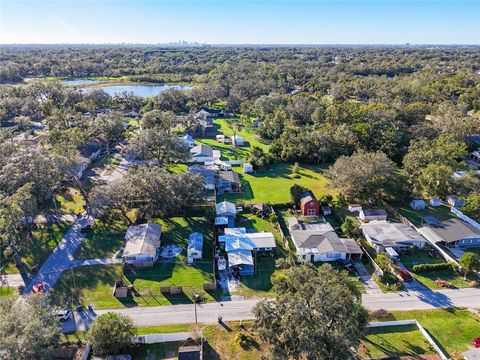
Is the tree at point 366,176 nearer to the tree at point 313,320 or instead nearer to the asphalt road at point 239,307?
the asphalt road at point 239,307

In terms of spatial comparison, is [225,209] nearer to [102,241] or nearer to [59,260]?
[102,241]

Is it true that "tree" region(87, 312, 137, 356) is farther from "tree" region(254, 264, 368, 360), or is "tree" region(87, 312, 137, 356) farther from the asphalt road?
"tree" region(254, 264, 368, 360)

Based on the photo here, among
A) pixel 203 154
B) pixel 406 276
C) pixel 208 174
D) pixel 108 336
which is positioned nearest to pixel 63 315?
pixel 108 336

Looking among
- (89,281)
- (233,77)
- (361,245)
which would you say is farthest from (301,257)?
(233,77)

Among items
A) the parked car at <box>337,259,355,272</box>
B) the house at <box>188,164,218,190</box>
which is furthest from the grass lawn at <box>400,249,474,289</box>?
the house at <box>188,164,218,190</box>

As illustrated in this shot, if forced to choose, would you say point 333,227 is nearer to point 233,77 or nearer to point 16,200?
point 16,200
